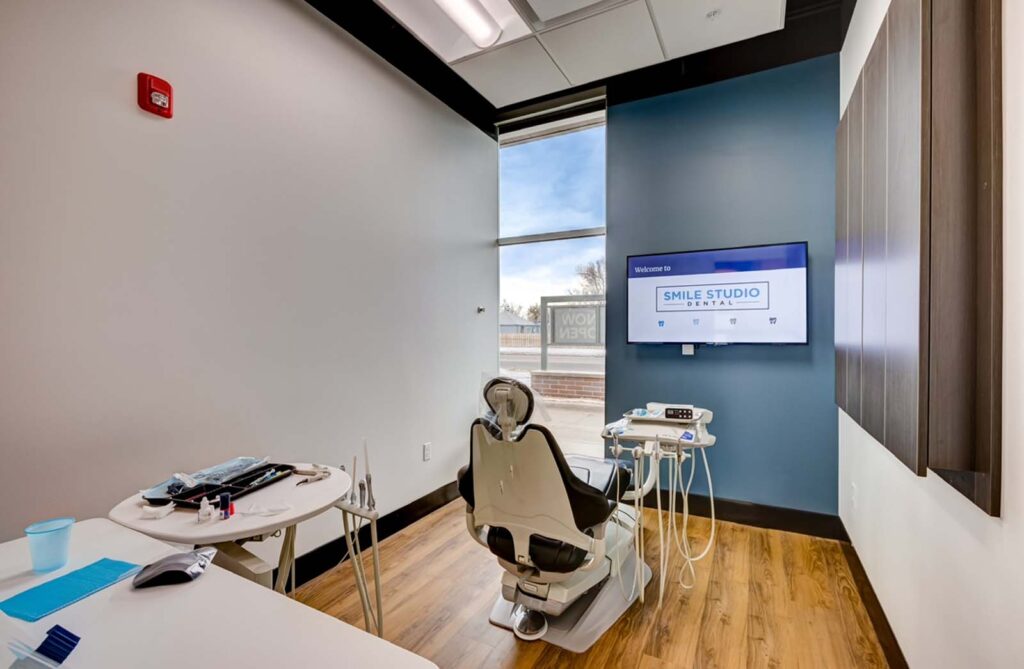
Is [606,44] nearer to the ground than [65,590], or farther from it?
farther from it

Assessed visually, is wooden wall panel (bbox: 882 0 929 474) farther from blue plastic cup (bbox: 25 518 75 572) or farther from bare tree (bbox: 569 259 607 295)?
bare tree (bbox: 569 259 607 295)

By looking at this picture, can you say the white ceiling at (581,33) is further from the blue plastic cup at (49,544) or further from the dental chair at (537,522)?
the blue plastic cup at (49,544)

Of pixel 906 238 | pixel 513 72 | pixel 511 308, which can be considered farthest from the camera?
pixel 511 308

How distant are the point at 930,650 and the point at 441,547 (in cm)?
219

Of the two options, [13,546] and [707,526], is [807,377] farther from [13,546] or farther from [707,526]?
[13,546]

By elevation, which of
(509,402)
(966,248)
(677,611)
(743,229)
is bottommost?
(677,611)

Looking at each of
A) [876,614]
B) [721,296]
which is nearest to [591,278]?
[721,296]

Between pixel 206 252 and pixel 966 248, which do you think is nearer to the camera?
pixel 966 248

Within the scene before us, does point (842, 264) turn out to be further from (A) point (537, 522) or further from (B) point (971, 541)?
(A) point (537, 522)

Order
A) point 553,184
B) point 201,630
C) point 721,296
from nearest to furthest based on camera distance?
point 201,630
point 721,296
point 553,184

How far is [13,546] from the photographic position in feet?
3.50

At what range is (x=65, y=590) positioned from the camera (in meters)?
0.87

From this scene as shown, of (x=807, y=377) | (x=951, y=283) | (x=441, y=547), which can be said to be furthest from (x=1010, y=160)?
(x=441, y=547)

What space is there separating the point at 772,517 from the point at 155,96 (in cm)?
391
